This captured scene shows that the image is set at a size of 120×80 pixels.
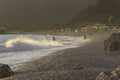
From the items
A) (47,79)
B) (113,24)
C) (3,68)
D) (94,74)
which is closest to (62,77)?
(47,79)

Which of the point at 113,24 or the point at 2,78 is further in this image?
the point at 113,24

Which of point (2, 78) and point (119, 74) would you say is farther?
point (2, 78)

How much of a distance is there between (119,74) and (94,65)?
6592mm

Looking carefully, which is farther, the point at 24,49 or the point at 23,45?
the point at 23,45

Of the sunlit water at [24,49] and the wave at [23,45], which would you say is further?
the wave at [23,45]

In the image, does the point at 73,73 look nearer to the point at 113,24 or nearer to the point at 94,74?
the point at 94,74

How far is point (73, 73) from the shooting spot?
12.8 metres

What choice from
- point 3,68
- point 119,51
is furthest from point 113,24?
point 3,68

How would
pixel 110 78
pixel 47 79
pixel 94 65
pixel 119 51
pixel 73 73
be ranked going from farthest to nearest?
1. pixel 119 51
2. pixel 94 65
3. pixel 73 73
4. pixel 47 79
5. pixel 110 78

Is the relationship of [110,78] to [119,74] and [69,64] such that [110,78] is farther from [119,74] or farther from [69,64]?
[69,64]

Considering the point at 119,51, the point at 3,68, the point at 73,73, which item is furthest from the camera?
the point at 119,51

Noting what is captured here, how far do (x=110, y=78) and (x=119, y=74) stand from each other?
0.66 metres

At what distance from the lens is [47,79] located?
1177 centimetres

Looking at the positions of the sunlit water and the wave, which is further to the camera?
the wave
